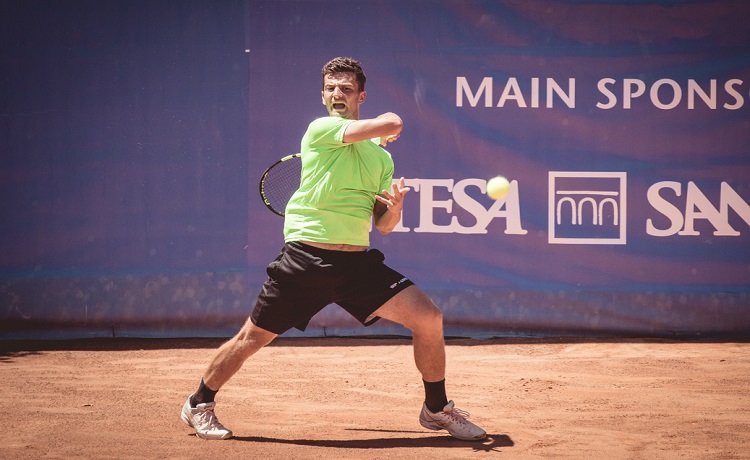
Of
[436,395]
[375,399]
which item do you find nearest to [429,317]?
[436,395]

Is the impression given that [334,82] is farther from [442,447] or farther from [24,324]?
[24,324]

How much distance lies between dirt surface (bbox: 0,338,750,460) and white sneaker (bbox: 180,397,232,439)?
0.06 metres

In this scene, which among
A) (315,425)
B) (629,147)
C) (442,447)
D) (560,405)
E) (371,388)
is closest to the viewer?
(442,447)

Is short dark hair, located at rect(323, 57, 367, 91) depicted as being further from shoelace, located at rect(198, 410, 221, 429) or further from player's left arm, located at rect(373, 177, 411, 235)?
shoelace, located at rect(198, 410, 221, 429)

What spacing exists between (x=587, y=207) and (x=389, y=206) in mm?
3668

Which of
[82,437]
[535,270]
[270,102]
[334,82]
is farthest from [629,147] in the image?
[82,437]

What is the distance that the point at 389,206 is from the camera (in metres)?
4.14

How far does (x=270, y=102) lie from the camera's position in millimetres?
7504

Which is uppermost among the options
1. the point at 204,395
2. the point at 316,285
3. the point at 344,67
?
the point at 344,67

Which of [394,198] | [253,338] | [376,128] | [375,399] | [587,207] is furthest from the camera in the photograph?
[587,207]

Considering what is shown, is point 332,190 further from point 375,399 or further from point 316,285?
point 375,399

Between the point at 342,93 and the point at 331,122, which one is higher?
the point at 342,93

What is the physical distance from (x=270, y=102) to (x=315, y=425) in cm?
350

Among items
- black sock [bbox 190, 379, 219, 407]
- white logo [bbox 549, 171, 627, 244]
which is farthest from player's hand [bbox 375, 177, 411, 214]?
white logo [bbox 549, 171, 627, 244]
